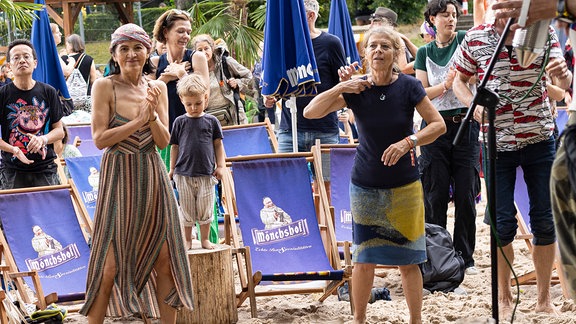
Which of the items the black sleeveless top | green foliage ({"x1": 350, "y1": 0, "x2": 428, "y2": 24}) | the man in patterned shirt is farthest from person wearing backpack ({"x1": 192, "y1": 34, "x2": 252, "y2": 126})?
green foliage ({"x1": 350, "y1": 0, "x2": 428, "y2": 24})

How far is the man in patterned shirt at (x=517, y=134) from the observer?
5574 millimetres

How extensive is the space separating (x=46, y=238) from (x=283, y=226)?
169cm

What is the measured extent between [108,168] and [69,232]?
68.3 inches

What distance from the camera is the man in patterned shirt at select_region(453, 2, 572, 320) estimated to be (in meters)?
5.57

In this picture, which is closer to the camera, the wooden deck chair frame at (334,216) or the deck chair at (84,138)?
the wooden deck chair frame at (334,216)

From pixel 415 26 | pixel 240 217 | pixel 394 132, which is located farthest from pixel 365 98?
pixel 415 26

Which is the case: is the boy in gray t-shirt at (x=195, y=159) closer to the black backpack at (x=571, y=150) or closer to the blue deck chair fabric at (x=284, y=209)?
the blue deck chair fabric at (x=284, y=209)

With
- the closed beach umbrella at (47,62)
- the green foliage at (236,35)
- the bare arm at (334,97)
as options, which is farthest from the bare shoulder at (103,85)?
the green foliage at (236,35)

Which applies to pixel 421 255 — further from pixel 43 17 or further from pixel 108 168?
pixel 43 17

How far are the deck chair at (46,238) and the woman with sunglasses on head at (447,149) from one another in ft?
8.55

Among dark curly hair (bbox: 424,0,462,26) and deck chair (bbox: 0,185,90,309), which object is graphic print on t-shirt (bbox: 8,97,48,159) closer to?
deck chair (bbox: 0,185,90,309)

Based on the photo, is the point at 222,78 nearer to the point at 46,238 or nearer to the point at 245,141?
the point at 245,141

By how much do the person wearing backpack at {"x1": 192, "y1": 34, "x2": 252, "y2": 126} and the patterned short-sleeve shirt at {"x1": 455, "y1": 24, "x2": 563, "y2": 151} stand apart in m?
3.18

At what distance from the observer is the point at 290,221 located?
7.00 m
